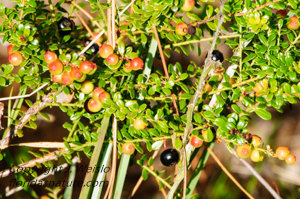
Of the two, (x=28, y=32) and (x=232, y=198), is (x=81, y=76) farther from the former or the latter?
(x=232, y=198)

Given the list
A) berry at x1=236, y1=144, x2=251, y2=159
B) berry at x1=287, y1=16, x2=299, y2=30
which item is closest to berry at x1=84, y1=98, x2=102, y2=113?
berry at x1=236, y1=144, x2=251, y2=159

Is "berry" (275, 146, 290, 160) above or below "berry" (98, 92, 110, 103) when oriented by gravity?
below

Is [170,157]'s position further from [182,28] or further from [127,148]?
[182,28]

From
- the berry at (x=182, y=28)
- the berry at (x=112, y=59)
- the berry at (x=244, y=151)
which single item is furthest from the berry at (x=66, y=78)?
the berry at (x=244, y=151)

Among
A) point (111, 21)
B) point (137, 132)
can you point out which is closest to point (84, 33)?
point (111, 21)

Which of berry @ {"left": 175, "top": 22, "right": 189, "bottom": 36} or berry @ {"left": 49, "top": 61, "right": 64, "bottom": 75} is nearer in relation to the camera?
berry @ {"left": 49, "top": 61, "right": 64, "bottom": 75}

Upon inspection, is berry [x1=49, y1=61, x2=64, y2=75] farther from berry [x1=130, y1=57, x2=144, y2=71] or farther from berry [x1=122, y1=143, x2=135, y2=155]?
berry [x1=122, y1=143, x2=135, y2=155]

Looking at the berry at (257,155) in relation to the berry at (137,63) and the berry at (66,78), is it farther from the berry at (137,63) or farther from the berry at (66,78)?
the berry at (66,78)
